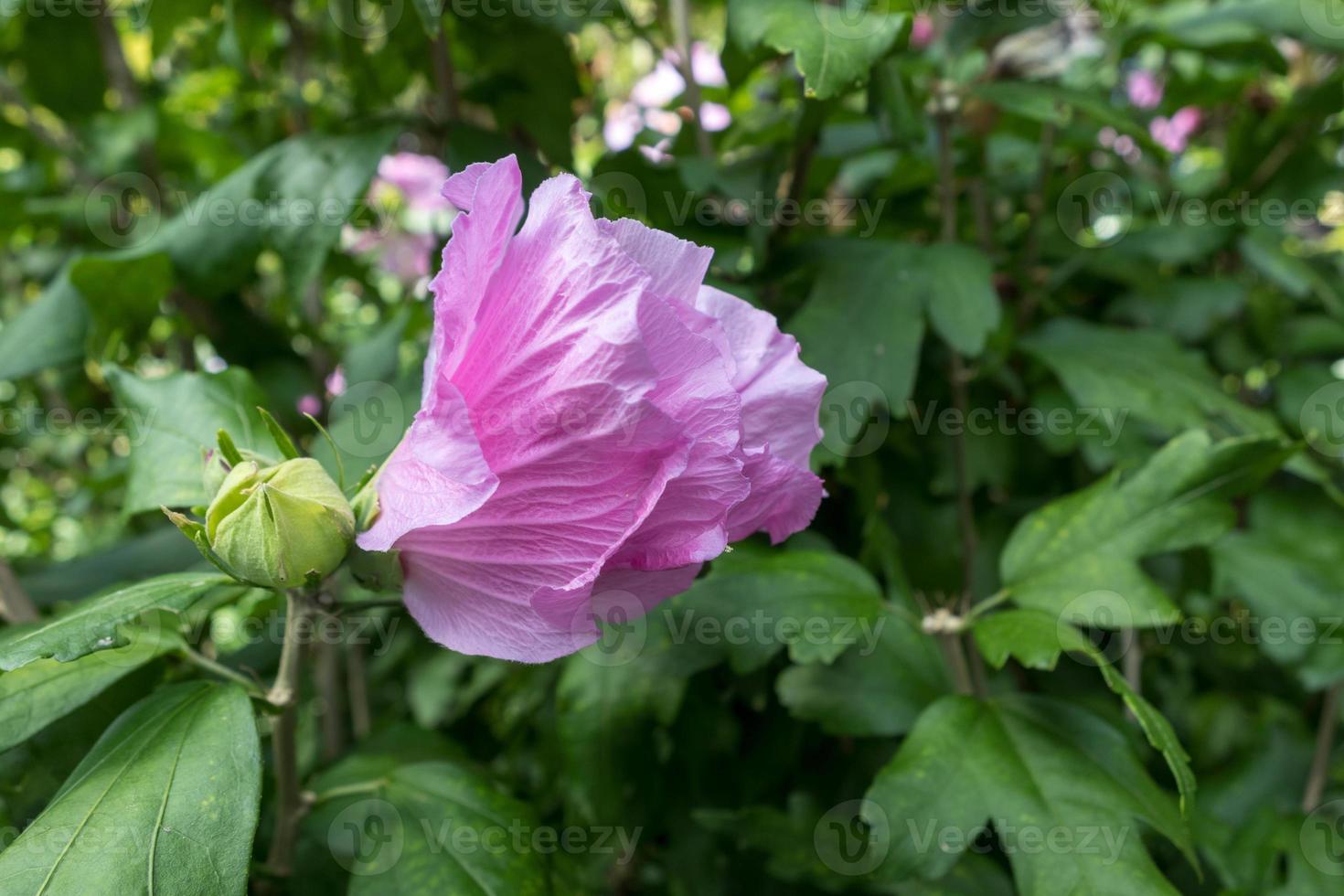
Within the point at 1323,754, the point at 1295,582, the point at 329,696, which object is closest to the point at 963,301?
the point at 1295,582

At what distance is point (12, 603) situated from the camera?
0.87m

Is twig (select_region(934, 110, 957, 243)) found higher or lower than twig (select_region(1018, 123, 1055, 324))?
higher

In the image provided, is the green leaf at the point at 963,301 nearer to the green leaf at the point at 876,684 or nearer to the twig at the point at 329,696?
the green leaf at the point at 876,684

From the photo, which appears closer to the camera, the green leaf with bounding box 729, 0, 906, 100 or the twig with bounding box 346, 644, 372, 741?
the green leaf with bounding box 729, 0, 906, 100

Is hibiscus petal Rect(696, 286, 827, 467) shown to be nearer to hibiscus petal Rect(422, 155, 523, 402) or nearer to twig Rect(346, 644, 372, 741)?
hibiscus petal Rect(422, 155, 523, 402)

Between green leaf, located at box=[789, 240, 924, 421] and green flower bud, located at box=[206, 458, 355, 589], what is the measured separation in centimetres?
41

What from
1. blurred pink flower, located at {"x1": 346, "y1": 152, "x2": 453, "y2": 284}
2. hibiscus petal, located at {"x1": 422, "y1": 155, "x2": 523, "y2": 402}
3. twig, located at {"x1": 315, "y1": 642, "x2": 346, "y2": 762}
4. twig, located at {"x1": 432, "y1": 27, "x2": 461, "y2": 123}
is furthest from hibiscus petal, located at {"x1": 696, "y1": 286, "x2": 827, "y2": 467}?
blurred pink flower, located at {"x1": 346, "y1": 152, "x2": 453, "y2": 284}

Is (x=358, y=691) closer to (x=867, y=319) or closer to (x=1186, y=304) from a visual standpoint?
(x=867, y=319)

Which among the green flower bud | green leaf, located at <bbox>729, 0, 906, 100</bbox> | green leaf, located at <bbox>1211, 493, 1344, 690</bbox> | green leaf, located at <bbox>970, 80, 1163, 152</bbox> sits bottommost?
green leaf, located at <bbox>1211, 493, 1344, 690</bbox>

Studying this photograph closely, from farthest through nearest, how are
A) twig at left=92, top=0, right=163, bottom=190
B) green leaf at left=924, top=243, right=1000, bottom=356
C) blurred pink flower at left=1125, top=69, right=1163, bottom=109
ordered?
blurred pink flower at left=1125, top=69, right=1163, bottom=109
twig at left=92, top=0, right=163, bottom=190
green leaf at left=924, top=243, right=1000, bottom=356

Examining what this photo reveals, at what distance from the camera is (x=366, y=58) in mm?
1189

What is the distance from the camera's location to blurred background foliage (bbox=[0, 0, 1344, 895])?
2.57 feet

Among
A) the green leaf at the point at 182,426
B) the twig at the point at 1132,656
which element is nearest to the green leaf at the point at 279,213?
the green leaf at the point at 182,426

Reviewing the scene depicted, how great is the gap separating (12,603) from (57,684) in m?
0.29
